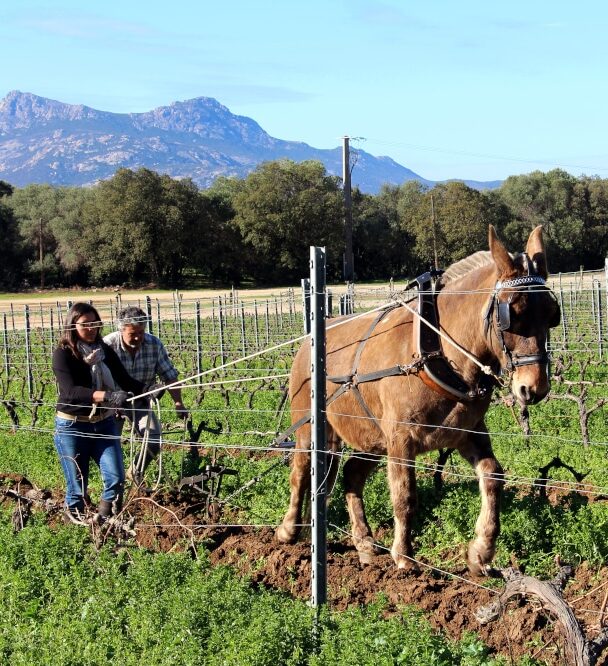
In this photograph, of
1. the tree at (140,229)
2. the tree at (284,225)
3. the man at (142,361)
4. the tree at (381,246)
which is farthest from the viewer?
the tree at (381,246)

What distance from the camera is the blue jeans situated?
7.19 metres

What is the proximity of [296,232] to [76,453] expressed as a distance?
51671 millimetres

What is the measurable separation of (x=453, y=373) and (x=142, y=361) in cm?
346

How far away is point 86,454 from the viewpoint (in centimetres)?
742

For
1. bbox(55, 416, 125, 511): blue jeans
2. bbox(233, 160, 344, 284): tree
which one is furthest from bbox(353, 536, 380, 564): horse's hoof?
bbox(233, 160, 344, 284): tree

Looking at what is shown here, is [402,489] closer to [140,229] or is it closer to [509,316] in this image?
[509,316]

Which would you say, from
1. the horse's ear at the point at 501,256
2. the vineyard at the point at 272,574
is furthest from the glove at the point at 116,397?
the horse's ear at the point at 501,256

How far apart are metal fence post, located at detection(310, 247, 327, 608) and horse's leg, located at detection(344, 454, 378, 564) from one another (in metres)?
1.53

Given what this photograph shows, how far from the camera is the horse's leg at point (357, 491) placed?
6820 millimetres

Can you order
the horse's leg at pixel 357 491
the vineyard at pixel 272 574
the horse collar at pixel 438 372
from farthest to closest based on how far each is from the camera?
the horse's leg at pixel 357 491
the horse collar at pixel 438 372
the vineyard at pixel 272 574

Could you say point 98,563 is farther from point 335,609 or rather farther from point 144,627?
point 335,609

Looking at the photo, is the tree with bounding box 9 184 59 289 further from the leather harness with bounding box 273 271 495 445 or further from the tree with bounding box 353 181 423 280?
the leather harness with bounding box 273 271 495 445

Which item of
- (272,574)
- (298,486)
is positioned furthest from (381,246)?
(272,574)

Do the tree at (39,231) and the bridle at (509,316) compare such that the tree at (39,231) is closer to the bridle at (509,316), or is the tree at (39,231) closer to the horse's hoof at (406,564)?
the horse's hoof at (406,564)
